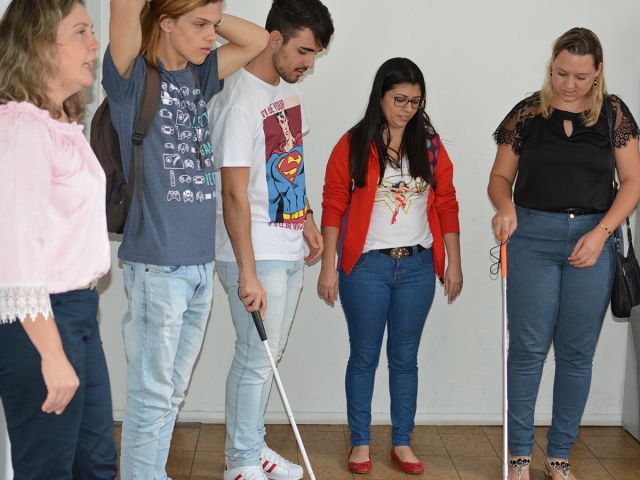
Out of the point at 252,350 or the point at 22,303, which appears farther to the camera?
the point at 252,350

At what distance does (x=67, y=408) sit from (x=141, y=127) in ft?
2.71

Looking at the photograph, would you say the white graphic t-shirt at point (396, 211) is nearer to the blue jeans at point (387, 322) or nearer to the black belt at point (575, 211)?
the blue jeans at point (387, 322)

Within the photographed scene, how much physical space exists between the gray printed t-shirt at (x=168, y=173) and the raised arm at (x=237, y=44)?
241 millimetres

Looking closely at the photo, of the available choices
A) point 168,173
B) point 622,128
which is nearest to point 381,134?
point 622,128

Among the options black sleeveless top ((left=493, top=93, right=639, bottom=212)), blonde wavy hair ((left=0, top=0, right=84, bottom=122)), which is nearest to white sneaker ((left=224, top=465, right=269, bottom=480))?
black sleeveless top ((left=493, top=93, right=639, bottom=212))

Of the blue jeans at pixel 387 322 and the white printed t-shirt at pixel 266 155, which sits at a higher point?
the white printed t-shirt at pixel 266 155

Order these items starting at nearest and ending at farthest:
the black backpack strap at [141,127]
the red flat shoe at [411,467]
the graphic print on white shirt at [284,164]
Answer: the black backpack strap at [141,127] → the graphic print on white shirt at [284,164] → the red flat shoe at [411,467]

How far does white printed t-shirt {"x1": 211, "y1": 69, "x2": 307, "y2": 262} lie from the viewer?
2.94 meters

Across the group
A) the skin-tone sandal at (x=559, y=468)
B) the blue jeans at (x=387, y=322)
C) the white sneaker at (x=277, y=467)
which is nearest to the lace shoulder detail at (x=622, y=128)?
the blue jeans at (x=387, y=322)

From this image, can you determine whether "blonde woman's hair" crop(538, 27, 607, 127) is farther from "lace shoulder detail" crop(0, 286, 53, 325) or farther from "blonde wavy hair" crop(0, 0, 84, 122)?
"lace shoulder detail" crop(0, 286, 53, 325)

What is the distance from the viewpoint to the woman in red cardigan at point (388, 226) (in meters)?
3.38

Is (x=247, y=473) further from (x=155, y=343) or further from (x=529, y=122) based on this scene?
(x=529, y=122)

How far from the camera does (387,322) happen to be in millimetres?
3621

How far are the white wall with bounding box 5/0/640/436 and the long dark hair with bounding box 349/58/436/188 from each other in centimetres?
46
